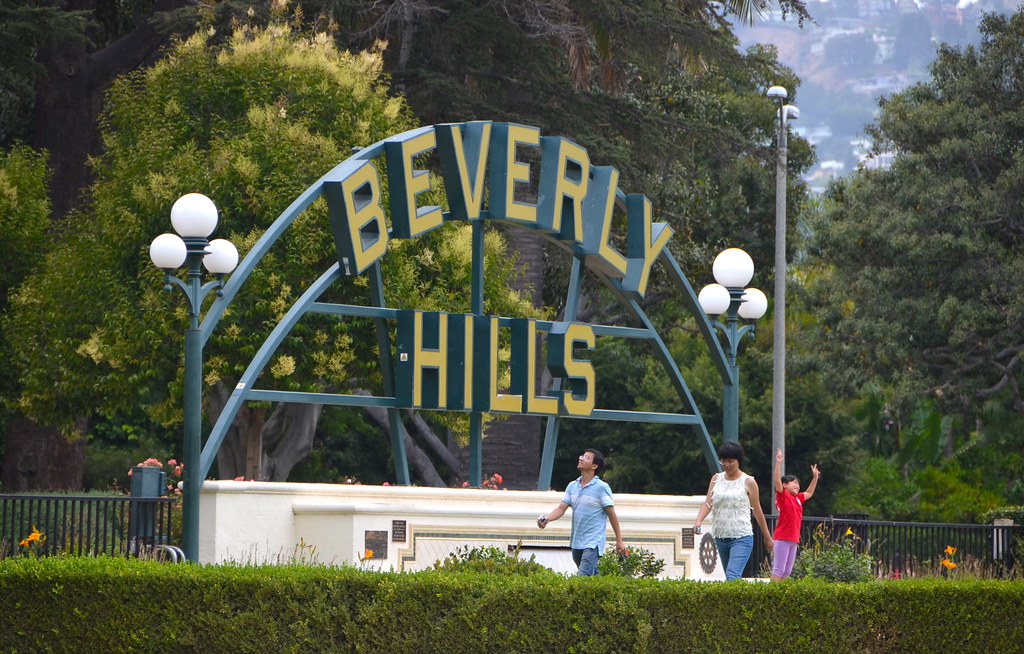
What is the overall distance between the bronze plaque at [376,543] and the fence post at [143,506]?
7.06ft

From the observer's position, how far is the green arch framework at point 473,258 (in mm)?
14211

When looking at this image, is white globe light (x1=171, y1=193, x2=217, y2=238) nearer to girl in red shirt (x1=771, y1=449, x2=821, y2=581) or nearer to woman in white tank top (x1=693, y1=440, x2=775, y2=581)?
woman in white tank top (x1=693, y1=440, x2=775, y2=581)

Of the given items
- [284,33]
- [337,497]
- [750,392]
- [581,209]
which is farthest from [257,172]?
[750,392]

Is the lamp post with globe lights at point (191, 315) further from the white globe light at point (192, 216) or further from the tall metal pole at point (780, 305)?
the tall metal pole at point (780, 305)

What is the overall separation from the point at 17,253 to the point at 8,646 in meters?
15.1

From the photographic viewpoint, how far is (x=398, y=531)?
570 inches

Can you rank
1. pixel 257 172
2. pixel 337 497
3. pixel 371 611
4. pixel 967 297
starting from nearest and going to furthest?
pixel 371 611, pixel 337 497, pixel 257 172, pixel 967 297

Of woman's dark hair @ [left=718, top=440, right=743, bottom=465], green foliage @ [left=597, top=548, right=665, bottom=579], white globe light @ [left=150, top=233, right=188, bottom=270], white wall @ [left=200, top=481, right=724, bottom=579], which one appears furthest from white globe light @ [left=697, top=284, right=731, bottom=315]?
white globe light @ [left=150, top=233, right=188, bottom=270]

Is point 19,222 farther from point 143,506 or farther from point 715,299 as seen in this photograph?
point 715,299

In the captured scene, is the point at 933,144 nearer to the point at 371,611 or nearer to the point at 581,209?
the point at 581,209

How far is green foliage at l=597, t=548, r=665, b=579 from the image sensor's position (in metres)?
12.2

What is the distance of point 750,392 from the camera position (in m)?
41.8

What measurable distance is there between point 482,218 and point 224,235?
577 cm

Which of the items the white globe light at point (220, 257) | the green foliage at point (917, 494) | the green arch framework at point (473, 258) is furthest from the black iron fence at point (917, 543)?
the green foliage at point (917, 494)
